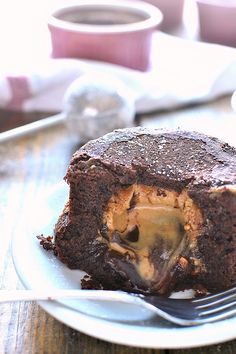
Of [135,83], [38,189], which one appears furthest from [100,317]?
[135,83]

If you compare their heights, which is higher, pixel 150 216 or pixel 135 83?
pixel 150 216

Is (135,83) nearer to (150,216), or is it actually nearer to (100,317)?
(150,216)

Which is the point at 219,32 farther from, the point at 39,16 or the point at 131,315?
the point at 131,315

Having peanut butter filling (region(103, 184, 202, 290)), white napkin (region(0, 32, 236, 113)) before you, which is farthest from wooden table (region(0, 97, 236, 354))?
peanut butter filling (region(103, 184, 202, 290))

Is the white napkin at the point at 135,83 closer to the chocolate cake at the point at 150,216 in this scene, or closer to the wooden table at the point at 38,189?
the wooden table at the point at 38,189

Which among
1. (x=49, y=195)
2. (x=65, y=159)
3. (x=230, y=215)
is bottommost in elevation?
(x=65, y=159)

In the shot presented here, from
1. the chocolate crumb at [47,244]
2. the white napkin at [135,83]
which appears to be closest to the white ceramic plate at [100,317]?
the chocolate crumb at [47,244]

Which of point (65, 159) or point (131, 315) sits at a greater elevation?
point (131, 315)

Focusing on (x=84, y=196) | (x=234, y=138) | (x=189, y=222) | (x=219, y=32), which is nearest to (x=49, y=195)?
(x=84, y=196)
